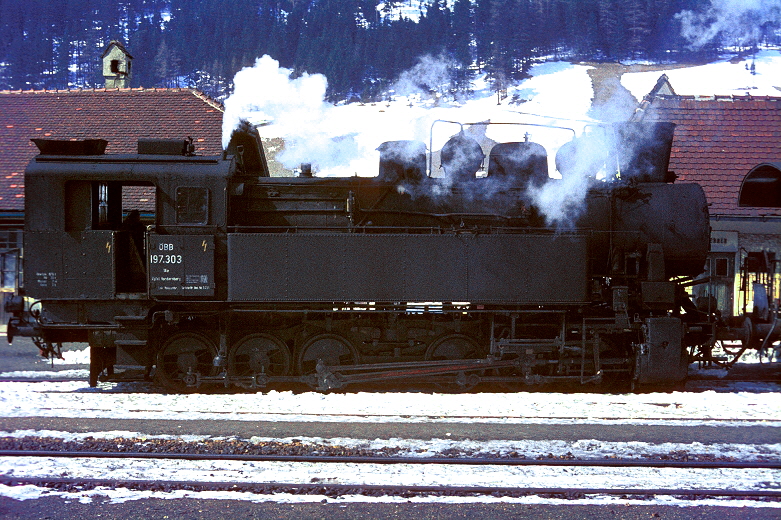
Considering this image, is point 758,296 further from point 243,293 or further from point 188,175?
point 188,175

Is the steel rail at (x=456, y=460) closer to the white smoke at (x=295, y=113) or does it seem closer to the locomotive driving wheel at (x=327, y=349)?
the locomotive driving wheel at (x=327, y=349)

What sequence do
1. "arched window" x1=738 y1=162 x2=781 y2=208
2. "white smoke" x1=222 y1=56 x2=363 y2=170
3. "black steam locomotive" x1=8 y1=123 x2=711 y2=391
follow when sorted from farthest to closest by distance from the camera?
1. "arched window" x1=738 y1=162 x2=781 y2=208
2. "white smoke" x1=222 y1=56 x2=363 y2=170
3. "black steam locomotive" x1=8 y1=123 x2=711 y2=391

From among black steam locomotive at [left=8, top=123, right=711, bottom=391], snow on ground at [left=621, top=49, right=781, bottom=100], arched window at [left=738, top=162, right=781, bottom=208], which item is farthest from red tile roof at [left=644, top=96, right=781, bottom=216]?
black steam locomotive at [left=8, top=123, right=711, bottom=391]

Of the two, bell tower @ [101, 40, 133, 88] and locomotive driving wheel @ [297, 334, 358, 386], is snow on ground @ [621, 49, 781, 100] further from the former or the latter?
bell tower @ [101, 40, 133, 88]

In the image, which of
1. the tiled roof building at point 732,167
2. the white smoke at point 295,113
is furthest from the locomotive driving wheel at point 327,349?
the tiled roof building at point 732,167

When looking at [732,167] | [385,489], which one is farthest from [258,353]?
[732,167]

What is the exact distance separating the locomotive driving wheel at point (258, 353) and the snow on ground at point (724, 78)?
9583mm

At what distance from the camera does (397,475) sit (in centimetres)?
525

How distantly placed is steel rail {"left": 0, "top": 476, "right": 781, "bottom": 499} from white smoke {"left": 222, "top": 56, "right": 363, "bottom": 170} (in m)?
5.13

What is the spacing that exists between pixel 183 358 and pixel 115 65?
1683 centimetres

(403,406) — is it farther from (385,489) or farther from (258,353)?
(385,489)

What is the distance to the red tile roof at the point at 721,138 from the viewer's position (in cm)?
1411

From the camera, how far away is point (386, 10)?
15.0 metres

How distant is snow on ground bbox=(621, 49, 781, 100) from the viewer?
14.6 metres
